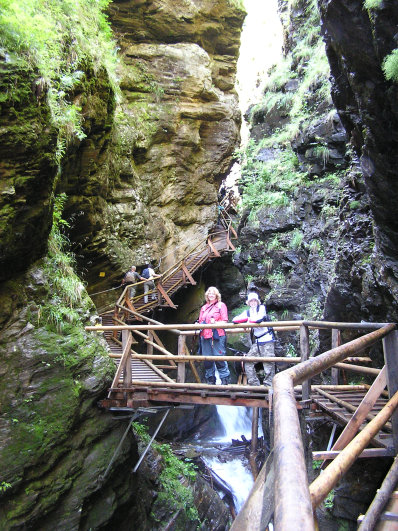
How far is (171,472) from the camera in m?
8.47

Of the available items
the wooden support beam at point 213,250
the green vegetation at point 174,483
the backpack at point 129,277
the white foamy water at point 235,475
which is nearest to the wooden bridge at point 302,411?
the green vegetation at point 174,483

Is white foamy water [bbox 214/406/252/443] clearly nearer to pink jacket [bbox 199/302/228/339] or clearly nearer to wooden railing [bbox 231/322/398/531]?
pink jacket [bbox 199/302/228/339]

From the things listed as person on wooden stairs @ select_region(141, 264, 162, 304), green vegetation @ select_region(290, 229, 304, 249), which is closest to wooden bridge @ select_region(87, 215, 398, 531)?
person on wooden stairs @ select_region(141, 264, 162, 304)

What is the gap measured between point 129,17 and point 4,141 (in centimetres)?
1270

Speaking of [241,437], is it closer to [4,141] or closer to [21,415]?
[21,415]

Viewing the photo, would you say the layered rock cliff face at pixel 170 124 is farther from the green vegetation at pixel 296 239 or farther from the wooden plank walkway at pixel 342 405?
the wooden plank walkway at pixel 342 405

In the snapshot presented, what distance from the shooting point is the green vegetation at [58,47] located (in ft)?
15.9

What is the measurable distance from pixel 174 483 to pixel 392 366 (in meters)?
7.07

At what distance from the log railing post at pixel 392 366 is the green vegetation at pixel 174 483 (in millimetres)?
6158

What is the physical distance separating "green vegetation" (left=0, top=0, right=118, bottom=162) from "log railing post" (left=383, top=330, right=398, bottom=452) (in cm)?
502

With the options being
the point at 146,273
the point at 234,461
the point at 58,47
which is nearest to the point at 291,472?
the point at 58,47

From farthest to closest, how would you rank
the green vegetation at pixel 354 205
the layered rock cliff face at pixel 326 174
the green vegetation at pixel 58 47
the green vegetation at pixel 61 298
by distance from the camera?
the green vegetation at pixel 354 205 < the green vegetation at pixel 61 298 < the green vegetation at pixel 58 47 < the layered rock cliff face at pixel 326 174

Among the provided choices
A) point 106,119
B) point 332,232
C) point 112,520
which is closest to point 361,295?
point 332,232

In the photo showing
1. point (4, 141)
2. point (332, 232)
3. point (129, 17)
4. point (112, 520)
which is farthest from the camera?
point (129, 17)
